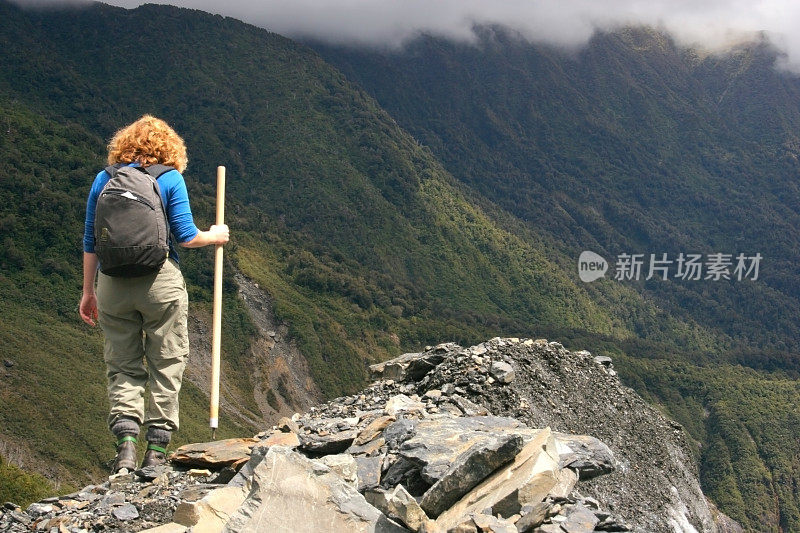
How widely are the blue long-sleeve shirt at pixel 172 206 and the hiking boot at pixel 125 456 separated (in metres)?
1.71

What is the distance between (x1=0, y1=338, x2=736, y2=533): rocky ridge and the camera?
642 centimetres

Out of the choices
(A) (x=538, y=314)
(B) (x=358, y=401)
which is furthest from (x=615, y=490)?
(A) (x=538, y=314)

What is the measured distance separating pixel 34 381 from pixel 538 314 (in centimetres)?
11755

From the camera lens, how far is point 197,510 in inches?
266

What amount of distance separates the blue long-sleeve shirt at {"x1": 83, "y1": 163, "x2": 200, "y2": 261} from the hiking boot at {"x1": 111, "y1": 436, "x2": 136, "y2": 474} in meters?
1.71

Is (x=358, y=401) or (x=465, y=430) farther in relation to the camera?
(x=358, y=401)

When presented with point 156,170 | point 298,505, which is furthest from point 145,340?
point 298,505

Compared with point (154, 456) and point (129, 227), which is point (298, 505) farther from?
point (129, 227)

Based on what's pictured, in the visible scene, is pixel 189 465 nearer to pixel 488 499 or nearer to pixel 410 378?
pixel 488 499

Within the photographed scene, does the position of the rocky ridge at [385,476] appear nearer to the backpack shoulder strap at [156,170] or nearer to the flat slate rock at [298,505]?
the flat slate rock at [298,505]

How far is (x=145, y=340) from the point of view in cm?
840

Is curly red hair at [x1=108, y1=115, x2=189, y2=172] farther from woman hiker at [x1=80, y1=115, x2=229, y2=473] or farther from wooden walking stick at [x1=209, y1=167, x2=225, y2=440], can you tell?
wooden walking stick at [x1=209, y1=167, x2=225, y2=440]

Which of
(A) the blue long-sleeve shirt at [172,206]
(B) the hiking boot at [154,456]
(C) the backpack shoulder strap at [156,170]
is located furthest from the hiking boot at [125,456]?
(C) the backpack shoulder strap at [156,170]

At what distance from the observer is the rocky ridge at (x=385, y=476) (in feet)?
21.1
